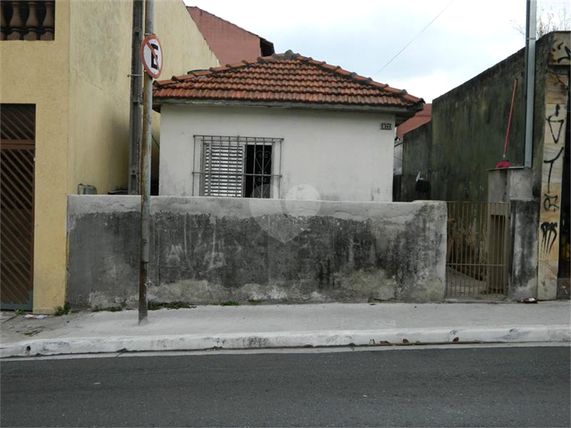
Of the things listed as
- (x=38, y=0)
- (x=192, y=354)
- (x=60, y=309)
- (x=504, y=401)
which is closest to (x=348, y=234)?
(x=192, y=354)

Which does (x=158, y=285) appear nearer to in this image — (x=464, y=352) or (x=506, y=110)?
(x=464, y=352)

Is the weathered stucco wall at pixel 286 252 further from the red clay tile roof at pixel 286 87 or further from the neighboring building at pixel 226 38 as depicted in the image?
the neighboring building at pixel 226 38

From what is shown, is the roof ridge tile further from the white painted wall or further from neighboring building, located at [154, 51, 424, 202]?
the white painted wall

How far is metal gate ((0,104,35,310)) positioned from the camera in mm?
7871

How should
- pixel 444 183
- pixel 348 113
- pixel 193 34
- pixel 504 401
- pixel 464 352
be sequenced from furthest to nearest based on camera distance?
pixel 193 34, pixel 444 183, pixel 348 113, pixel 464 352, pixel 504 401

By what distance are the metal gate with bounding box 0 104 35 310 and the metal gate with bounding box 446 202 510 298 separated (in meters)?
6.51

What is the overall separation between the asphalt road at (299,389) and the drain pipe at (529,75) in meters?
3.60

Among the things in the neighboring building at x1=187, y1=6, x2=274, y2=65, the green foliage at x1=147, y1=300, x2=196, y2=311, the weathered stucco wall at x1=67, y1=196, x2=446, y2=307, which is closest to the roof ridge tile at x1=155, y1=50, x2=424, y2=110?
the weathered stucco wall at x1=67, y1=196, x2=446, y2=307

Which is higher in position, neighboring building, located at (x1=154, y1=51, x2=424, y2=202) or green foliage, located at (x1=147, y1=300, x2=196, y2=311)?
Result: neighboring building, located at (x1=154, y1=51, x2=424, y2=202)

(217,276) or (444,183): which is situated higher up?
(444,183)

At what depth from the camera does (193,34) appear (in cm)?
1652

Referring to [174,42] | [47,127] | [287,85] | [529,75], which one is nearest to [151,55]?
[47,127]

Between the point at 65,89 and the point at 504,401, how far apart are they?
6980mm

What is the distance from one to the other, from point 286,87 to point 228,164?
181cm
